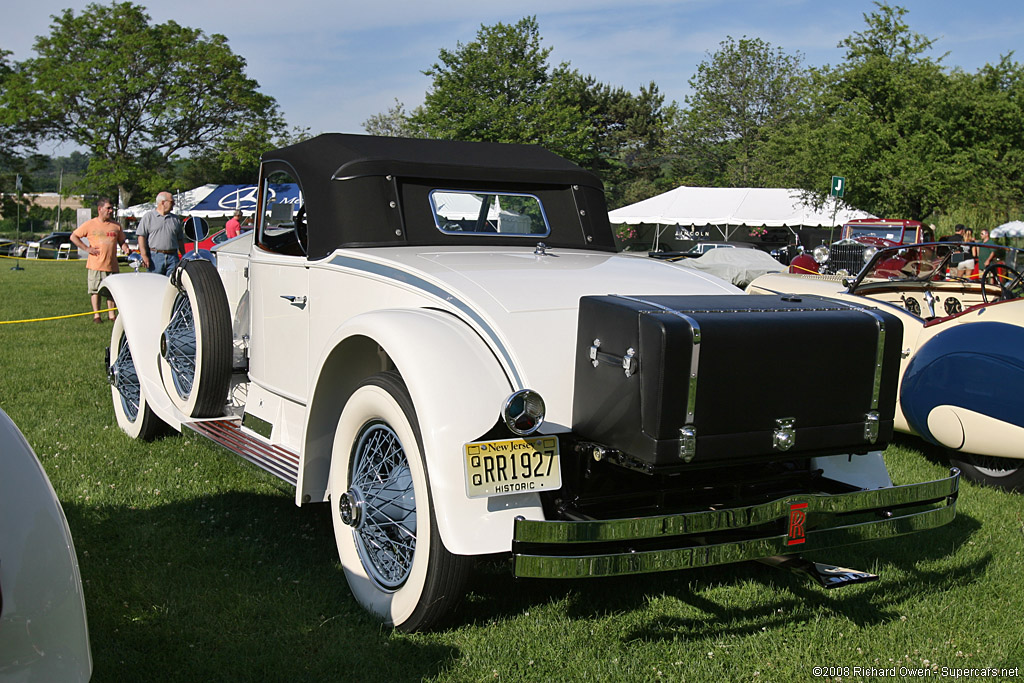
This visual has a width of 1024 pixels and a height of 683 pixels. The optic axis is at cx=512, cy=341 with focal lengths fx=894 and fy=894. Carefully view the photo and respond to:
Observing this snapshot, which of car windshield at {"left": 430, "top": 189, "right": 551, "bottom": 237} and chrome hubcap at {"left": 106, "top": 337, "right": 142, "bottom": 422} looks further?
chrome hubcap at {"left": 106, "top": 337, "right": 142, "bottom": 422}

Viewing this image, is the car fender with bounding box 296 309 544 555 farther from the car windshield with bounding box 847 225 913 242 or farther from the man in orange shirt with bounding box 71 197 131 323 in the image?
the car windshield with bounding box 847 225 913 242

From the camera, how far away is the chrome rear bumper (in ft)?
9.25

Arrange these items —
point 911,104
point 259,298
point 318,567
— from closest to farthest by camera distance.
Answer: point 318,567, point 259,298, point 911,104

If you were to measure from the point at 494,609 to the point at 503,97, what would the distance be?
37.2 m

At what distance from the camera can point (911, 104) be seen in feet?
91.7

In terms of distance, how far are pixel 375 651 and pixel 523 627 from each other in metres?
0.57

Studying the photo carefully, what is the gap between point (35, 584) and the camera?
1774 mm

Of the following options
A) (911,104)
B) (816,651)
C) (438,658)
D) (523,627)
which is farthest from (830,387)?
(911,104)

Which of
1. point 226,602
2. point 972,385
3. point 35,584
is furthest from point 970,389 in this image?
point 35,584

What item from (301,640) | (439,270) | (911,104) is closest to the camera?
(301,640)

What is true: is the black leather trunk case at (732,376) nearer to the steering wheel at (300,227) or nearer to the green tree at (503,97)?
the steering wheel at (300,227)

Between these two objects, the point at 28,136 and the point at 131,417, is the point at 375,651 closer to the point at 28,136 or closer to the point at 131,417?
the point at 131,417

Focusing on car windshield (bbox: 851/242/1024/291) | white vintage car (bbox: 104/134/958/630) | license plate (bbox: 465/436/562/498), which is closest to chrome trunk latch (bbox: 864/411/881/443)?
white vintage car (bbox: 104/134/958/630)

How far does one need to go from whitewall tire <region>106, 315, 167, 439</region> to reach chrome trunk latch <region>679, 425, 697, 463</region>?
4112mm
